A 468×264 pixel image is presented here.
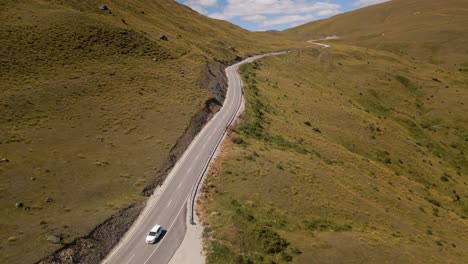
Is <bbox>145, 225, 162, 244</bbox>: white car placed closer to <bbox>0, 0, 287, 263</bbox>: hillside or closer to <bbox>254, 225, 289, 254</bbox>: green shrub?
<bbox>0, 0, 287, 263</bbox>: hillside

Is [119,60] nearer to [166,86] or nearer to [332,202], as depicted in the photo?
[166,86]

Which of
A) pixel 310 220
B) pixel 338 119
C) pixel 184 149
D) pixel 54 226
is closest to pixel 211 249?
pixel 310 220

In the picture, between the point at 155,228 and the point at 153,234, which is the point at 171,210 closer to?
the point at 155,228

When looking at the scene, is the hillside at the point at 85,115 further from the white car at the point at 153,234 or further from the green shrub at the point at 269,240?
the green shrub at the point at 269,240

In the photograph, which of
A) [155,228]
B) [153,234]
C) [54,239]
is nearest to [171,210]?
[155,228]

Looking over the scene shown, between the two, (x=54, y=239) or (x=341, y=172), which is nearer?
(x=54, y=239)
